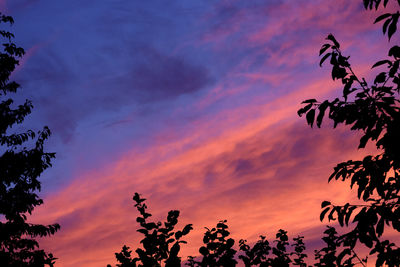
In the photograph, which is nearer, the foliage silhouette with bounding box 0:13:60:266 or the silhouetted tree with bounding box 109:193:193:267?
the silhouetted tree with bounding box 109:193:193:267

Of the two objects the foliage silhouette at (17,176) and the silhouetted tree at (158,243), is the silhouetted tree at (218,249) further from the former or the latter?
the foliage silhouette at (17,176)

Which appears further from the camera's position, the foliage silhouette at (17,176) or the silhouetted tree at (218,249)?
the foliage silhouette at (17,176)

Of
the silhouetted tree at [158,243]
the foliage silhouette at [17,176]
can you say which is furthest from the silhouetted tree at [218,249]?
the foliage silhouette at [17,176]

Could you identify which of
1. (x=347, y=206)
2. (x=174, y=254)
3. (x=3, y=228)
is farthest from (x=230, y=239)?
(x=3, y=228)

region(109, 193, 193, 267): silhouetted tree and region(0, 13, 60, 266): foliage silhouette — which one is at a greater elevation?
region(0, 13, 60, 266): foliage silhouette

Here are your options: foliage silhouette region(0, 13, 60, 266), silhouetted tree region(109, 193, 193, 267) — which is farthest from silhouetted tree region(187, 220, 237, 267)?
foliage silhouette region(0, 13, 60, 266)

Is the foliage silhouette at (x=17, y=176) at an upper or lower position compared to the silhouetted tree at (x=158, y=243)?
upper

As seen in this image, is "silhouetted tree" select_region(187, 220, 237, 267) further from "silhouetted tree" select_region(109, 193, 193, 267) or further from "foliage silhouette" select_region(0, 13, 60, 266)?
"foliage silhouette" select_region(0, 13, 60, 266)

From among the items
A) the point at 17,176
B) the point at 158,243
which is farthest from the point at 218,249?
the point at 17,176

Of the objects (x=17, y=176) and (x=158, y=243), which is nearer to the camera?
(x=158, y=243)

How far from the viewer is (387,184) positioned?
21.0 feet

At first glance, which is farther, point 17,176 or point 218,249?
point 17,176

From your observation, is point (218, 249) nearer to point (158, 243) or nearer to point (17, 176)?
point (158, 243)

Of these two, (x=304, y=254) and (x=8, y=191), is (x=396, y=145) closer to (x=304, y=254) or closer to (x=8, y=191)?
(x=304, y=254)
